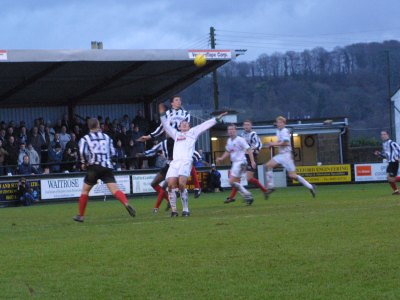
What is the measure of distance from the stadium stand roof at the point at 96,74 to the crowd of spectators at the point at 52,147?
1888 millimetres

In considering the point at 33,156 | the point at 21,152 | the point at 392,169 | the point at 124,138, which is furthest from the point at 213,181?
the point at 392,169

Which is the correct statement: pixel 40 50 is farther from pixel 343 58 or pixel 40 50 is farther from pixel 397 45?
pixel 397 45

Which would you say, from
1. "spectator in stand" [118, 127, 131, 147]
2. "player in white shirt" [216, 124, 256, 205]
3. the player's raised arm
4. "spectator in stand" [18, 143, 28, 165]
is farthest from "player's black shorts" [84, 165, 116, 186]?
"spectator in stand" [118, 127, 131, 147]

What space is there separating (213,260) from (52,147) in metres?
27.1

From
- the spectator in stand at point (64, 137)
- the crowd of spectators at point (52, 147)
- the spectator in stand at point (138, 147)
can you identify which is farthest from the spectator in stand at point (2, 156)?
the spectator in stand at point (138, 147)

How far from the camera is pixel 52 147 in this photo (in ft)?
118

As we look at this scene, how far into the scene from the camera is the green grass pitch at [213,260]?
805cm

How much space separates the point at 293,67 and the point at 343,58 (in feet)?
20.1

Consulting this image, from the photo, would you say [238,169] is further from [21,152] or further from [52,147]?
[52,147]

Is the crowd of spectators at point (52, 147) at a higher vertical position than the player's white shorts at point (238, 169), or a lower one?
higher

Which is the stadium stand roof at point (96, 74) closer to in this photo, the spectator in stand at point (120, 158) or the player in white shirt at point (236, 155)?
the spectator in stand at point (120, 158)

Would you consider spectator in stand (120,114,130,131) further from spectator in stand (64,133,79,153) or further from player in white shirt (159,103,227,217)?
player in white shirt (159,103,227,217)

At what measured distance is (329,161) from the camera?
56.0m

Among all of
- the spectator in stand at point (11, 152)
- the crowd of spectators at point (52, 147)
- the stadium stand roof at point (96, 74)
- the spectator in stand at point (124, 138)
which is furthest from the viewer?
the spectator in stand at point (124, 138)
